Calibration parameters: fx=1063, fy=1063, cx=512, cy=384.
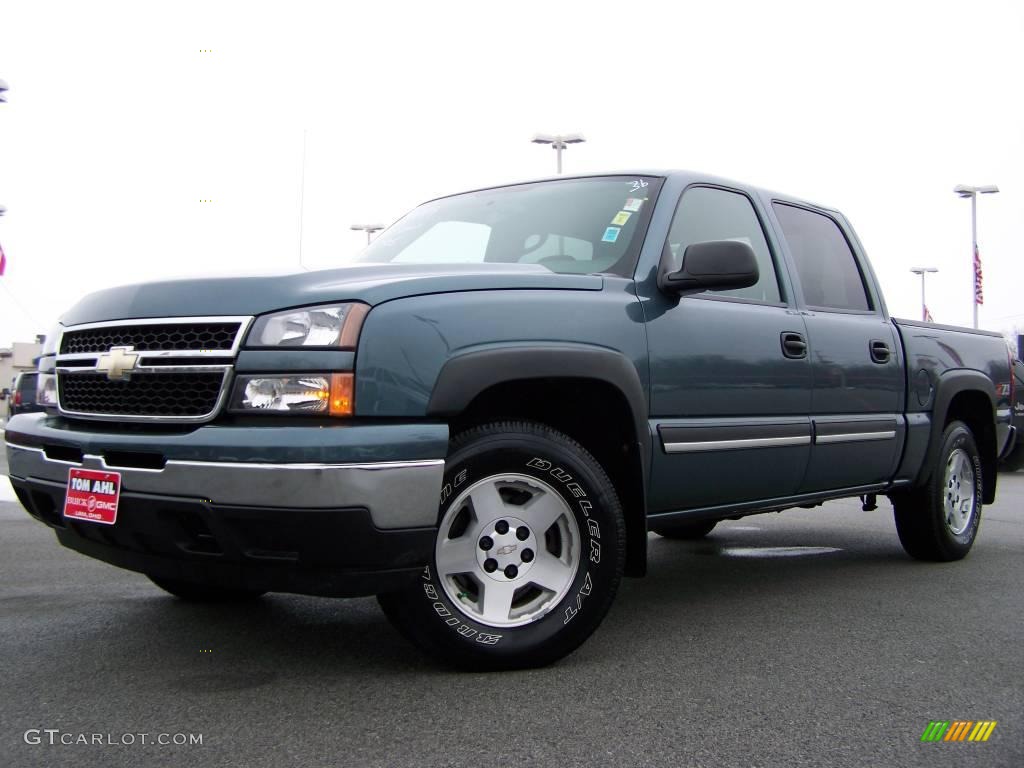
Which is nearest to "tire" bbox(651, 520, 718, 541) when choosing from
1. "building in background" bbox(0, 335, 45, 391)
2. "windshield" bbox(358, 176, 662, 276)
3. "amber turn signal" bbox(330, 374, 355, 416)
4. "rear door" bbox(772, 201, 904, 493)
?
"rear door" bbox(772, 201, 904, 493)

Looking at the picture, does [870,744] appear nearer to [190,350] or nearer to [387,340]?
[387,340]

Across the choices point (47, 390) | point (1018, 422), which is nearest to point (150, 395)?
point (47, 390)

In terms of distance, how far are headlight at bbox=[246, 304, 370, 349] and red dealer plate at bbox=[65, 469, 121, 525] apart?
613 millimetres

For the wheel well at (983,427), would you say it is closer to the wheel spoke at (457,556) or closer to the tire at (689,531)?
the tire at (689,531)

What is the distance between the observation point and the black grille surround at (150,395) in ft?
10.2

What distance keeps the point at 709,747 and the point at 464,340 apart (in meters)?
1.35

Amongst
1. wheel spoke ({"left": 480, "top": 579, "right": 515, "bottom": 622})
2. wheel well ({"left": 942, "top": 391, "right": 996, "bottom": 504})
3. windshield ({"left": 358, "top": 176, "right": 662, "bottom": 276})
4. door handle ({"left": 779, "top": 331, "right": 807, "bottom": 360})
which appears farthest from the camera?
wheel well ({"left": 942, "top": 391, "right": 996, "bottom": 504})

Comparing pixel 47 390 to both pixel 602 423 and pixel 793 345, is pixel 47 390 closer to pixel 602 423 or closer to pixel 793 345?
pixel 602 423

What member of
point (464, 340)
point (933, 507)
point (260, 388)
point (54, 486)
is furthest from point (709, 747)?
point (933, 507)

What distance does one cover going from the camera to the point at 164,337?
128 inches

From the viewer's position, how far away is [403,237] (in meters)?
4.91

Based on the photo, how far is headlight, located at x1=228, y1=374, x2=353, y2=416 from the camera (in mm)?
3020

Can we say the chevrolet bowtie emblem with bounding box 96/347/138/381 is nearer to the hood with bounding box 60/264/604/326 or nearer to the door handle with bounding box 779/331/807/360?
the hood with bounding box 60/264/604/326

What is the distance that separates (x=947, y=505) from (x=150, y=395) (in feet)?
14.9
